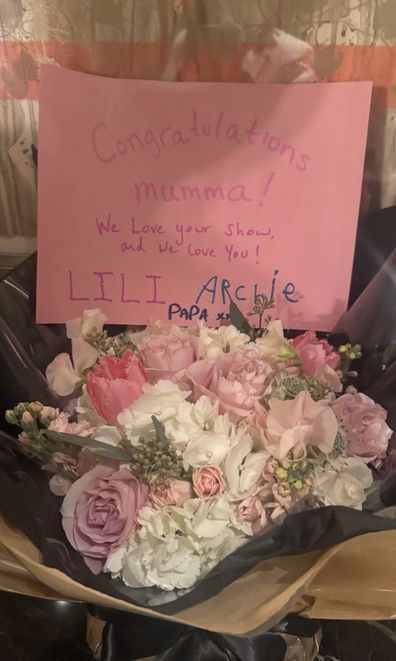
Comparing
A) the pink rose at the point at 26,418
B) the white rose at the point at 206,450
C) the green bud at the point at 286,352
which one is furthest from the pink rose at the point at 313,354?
the pink rose at the point at 26,418

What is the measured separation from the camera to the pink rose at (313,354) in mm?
606

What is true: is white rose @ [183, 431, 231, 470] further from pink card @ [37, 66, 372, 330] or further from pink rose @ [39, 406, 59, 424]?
pink card @ [37, 66, 372, 330]

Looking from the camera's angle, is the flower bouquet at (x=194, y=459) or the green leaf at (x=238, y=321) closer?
the flower bouquet at (x=194, y=459)

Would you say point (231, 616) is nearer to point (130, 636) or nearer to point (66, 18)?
point (130, 636)

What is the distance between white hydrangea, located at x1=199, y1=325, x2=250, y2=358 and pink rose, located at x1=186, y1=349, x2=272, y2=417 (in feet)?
0.06

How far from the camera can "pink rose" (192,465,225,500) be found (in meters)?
0.51

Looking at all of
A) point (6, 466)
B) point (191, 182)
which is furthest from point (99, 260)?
point (6, 466)

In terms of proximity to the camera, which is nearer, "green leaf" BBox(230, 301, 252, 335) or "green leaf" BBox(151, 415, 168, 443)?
"green leaf" BBox(151, 415, 168, 443)

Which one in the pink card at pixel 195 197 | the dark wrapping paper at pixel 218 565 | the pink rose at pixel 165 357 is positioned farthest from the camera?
the pink card at pixel 195 197

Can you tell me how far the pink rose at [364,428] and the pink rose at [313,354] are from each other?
0.04m

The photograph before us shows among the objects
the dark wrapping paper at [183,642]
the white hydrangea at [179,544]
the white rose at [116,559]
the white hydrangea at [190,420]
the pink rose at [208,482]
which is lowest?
the dark wrapping paper at [183,642]

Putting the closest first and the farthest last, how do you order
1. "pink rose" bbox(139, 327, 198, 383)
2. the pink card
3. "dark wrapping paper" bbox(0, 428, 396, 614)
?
1. "dark wrapping paper" bbox(0, 428, 396, 614)
2. "pink rose" bbox(139, 327, 198, 383)
3. the pink card

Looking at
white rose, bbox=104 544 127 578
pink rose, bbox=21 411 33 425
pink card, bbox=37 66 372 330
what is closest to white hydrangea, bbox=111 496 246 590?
white rose, bbox=104 544 127 578

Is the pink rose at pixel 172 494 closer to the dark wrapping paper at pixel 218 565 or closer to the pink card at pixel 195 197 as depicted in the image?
the dark wrapping paper at pixel 218 565
